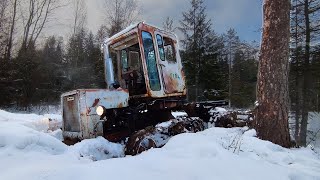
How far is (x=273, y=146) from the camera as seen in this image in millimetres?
5727

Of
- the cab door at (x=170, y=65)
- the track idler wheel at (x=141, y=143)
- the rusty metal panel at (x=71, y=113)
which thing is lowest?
the track idler wheel at (x=141, y=143)

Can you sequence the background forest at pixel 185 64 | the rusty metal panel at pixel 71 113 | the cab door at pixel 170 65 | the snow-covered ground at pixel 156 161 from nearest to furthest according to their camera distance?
the snow-covered ground at pixel 156 161 < the rusty metal panel at pixel 71 113 < the cab door at pixel 170 65 < the background forest at pixel 185 64

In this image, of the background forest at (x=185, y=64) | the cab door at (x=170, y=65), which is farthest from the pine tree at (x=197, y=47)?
the cab door at (x=170, y=65)

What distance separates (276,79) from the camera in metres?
6.38

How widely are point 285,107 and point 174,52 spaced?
10.4ft

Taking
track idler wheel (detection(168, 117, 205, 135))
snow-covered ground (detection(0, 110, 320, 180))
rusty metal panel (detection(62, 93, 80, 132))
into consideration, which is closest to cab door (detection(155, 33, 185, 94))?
track idler wheel (detection(168, 117, 205, 135))

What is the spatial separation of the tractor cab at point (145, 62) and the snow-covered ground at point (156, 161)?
199 centimetres

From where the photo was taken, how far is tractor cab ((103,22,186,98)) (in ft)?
24.7

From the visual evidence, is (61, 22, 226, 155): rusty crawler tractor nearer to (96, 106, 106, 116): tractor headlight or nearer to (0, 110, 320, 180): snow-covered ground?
(96, 106, 106, 116): tractor headlight

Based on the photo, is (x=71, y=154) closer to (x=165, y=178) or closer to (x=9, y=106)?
(x=165, y=178)

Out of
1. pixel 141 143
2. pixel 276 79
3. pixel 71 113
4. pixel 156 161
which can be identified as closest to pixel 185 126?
pixel 141 143

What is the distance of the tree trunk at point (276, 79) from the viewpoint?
6.35 m

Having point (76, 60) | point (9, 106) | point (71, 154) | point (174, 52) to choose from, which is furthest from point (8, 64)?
point (71, 154)

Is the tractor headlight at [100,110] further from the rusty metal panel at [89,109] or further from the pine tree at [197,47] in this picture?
the pine tree at [197,47]
